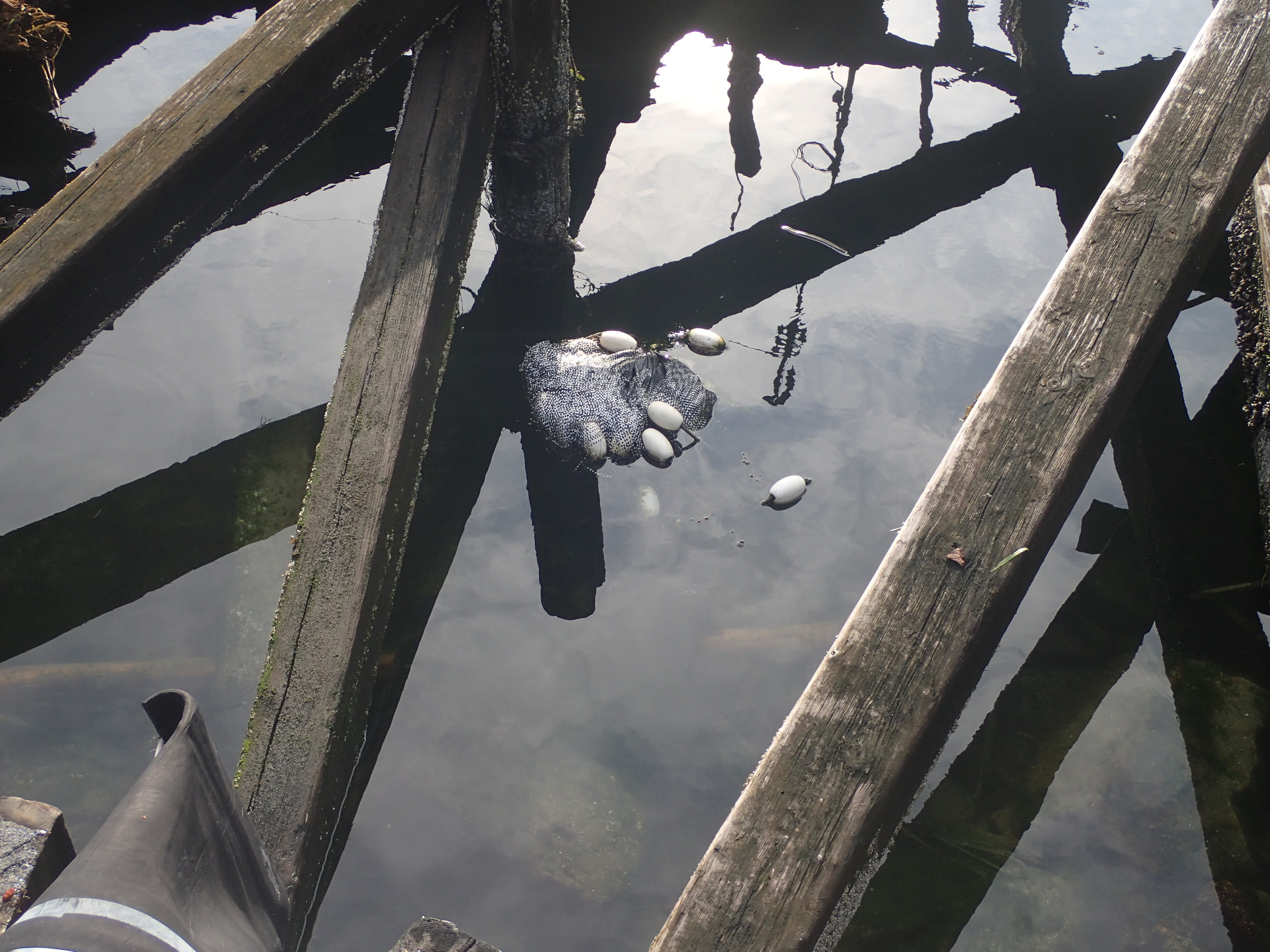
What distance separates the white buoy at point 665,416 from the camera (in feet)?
11.2

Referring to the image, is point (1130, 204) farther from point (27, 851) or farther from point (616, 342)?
point (27, 851)

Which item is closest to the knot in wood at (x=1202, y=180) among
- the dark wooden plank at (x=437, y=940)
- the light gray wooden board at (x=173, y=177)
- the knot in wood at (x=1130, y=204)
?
the knot in wood at (x=1130, y=204)

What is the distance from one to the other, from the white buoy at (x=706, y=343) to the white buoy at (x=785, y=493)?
86 cm

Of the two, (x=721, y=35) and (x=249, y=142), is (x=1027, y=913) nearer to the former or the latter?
(x=249, y=142)

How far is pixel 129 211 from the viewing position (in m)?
1.93

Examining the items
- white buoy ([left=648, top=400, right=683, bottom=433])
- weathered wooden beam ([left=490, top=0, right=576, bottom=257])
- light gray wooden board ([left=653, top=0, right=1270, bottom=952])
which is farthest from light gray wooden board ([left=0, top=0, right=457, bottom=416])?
light gray wooden board ([left=653, top=0, right=1270, bottom=952])

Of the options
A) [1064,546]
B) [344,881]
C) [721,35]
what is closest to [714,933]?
[344,881]

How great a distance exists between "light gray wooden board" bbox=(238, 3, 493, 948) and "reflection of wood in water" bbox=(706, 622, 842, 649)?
122 centimetres

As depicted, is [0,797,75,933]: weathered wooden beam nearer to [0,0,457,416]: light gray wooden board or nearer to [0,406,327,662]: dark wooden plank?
[0,406,327,662]: dark wooden plank

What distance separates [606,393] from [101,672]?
2.19 meters

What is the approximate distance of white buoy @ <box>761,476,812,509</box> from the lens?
10.5ft

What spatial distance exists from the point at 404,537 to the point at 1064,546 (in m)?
2.56

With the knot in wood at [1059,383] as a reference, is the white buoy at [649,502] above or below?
above

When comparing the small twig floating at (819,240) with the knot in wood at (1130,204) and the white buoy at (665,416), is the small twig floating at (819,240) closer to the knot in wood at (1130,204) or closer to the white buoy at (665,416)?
the white buoy at (665,416)
